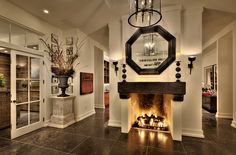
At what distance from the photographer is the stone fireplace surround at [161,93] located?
9.91ft

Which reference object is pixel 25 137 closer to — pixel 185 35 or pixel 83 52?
pixel 83 52

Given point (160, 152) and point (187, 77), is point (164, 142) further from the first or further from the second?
point (187, 77)

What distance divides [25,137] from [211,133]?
16.3ft

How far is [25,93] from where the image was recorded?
3.49 metres

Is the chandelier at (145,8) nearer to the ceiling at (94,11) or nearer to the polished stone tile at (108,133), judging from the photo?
the ceiling at (94,11)

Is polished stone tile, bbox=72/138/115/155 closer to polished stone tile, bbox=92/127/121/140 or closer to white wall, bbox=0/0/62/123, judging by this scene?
polished stone tile, bbox=92/127/121/140

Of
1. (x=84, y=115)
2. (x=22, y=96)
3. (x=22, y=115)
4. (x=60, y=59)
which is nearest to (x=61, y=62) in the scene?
(x=60, y=59)

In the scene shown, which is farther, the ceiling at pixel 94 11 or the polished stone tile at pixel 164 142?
the ceiling at pixel 94 11

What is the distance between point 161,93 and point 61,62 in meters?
3.39

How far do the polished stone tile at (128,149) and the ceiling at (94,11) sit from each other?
370 cm

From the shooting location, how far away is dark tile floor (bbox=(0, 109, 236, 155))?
2.51 m

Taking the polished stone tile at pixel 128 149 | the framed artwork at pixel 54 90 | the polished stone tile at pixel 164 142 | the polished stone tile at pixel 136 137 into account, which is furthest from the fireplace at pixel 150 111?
the framed artwork at pixel 54 90

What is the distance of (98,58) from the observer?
22.2 ft

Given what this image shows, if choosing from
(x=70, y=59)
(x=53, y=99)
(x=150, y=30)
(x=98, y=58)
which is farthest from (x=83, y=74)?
(x=150, y=30)
